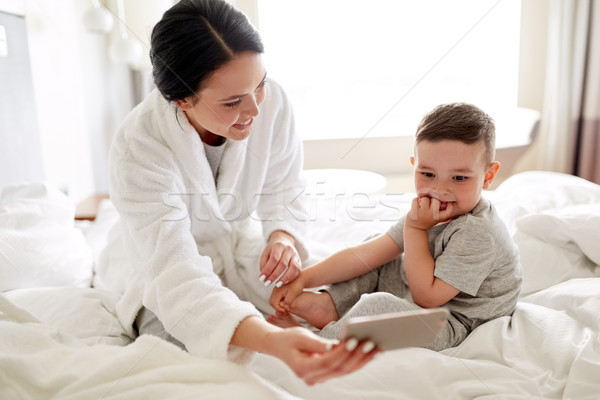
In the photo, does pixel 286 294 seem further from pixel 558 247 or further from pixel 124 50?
pixel 124 50

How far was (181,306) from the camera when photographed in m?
0.93

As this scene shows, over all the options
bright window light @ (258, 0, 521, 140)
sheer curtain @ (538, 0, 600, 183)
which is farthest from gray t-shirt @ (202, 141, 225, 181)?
sheer curtain @ (538, 0, 600, 183)

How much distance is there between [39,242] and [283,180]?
62 cm

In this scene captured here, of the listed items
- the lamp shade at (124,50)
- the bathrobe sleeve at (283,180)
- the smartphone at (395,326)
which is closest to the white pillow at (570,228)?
the bathrobe sleeve at (283,180)

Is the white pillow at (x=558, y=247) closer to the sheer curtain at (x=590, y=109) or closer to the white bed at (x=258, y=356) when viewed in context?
the white bed at (x=258, y=356)

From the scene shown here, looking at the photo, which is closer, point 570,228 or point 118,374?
point 118,374

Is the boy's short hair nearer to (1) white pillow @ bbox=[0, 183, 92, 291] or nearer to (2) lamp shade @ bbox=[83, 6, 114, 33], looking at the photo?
(1) white pillow @ bbox=[0, 183, 92, 291]

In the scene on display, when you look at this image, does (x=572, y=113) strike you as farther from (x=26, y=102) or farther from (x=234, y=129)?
(x=26, y=102)

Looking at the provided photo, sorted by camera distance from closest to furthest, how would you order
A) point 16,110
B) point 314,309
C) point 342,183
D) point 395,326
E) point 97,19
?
point 395,326 < point 314,309 < point 16,110 < point 97,19 < point 342,183

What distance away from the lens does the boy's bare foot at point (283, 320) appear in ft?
3.75

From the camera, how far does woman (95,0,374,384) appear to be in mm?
900

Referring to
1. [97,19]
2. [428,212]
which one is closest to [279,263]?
[428,212]

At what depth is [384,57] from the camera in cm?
306

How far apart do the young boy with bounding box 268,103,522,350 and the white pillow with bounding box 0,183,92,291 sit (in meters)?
0.69
